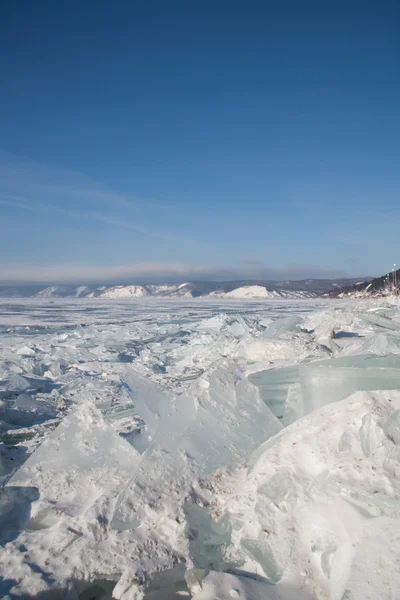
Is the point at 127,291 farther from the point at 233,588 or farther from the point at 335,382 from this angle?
the point at 233,588

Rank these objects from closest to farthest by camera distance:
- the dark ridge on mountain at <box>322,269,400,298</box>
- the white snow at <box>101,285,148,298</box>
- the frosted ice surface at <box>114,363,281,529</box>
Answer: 1. the frosted ice surface at <box>114,363,281,529</box>
2. the dark ridge on mountain at <box>322,269,400,298</box>
3. the white snow at <box>101,285,148,298</box>

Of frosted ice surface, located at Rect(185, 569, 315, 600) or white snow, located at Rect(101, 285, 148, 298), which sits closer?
frosted ice surface, located at Rect(185, 569, 315, 600)

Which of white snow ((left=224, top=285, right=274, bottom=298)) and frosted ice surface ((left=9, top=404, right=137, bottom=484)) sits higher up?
frosted ice surface ((left=9, top=404, right=137, bottom=484))

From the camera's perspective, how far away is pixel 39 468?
7.59 feet

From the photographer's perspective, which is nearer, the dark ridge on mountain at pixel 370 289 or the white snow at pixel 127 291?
the dark ridge on mountain at pixel 370 289

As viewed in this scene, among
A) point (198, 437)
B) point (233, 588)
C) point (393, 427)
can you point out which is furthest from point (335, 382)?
point (233, 588)

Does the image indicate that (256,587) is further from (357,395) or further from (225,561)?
(357,395)

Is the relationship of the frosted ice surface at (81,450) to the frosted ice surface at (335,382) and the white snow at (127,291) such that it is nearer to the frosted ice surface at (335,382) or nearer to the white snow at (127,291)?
the frosted ice surface at (335,382)

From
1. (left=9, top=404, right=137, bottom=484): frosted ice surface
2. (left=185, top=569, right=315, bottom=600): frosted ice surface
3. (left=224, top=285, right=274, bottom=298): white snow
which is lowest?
(left=224, top=285, right=274, bottom=298): white snow

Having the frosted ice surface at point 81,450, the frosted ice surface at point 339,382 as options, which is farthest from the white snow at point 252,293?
the frosted ice surface at point 81,450

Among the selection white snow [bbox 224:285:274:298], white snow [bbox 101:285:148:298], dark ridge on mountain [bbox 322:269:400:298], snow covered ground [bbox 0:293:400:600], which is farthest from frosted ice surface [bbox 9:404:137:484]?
white snow [bbox 101:285:148:298]

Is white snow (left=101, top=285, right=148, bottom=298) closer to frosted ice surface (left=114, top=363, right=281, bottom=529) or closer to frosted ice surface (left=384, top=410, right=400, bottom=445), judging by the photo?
frosted ice surface (left=114, top=363, right=281, bottom=529)

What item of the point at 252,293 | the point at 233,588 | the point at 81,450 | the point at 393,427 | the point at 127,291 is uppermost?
the point at 127,291

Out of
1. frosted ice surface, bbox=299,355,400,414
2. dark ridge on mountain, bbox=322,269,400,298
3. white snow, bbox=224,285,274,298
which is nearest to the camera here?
frosted ice surface, bbox=299,355,400,414
